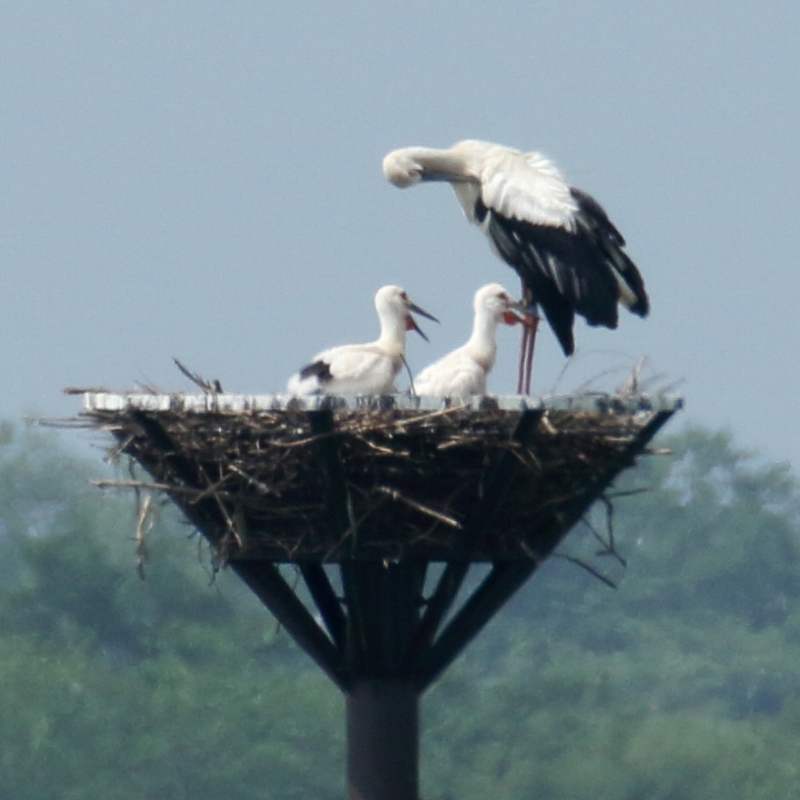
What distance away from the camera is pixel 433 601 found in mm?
6785

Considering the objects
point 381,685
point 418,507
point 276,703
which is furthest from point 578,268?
point 276,703

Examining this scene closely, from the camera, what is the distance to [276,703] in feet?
112

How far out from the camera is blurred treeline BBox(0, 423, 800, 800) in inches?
1307

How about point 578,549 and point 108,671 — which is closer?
point 108,671

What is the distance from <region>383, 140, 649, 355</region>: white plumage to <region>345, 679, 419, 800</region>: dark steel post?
90.7 inches

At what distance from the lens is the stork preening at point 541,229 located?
8.67m

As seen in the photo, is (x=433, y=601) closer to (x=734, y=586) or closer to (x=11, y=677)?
(x=11, y=677)

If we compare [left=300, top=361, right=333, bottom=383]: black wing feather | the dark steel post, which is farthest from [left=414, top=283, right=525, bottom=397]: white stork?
the dark steel post

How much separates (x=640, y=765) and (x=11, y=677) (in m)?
9.84

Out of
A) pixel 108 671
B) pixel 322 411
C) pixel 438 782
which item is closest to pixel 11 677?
pixel 108 671

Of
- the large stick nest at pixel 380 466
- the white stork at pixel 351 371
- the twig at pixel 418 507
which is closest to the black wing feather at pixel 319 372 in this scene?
the white stork at pixel 351 371

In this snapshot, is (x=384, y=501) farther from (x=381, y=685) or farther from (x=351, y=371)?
(x=351, y=371)

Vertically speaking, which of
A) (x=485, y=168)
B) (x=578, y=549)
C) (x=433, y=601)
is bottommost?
(x=433, y=601)

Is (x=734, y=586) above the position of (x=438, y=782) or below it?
above
